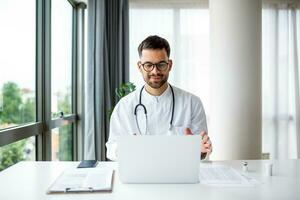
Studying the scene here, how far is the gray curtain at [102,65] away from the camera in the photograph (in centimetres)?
329

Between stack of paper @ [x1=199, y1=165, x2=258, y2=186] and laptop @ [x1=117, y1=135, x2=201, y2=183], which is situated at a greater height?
laptop @ [x1=117, y1=135, x2=201, y2=183]

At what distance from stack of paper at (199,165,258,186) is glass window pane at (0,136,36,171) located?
4.34 ft

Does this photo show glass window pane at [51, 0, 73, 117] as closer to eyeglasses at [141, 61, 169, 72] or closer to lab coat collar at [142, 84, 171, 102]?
lab coat collar at [142, 84, 171, 102]

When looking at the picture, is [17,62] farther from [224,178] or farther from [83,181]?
[224,178]

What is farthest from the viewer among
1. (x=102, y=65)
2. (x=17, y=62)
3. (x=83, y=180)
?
(x=102, y=65)

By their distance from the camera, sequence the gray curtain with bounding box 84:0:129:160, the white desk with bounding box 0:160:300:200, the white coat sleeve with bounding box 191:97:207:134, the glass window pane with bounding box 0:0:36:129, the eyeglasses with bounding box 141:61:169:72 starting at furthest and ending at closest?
the gray curtain with bounding box 84:0:129:160, the white coat sleeve with bounding box 191:97:207:134, the glass window pane with bounding box 0:0:36:129, the eyeglasses with bounding box 141:61:169:72, the white desk with bounding box 0:160:300:200

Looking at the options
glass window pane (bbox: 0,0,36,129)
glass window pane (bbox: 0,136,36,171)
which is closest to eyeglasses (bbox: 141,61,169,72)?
glass window pane (bbox: 0,0,36,129)

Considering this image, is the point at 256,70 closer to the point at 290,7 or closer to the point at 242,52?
the point at 242,52

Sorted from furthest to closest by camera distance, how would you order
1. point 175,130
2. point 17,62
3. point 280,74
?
point 280,74 < point 17,62 < point 175,130

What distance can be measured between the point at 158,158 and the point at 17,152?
4.64 feet

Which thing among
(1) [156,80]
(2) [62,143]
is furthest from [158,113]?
(2) [62,143]

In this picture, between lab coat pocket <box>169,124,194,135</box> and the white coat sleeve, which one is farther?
the white coat sleeve

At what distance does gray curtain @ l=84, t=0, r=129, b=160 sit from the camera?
3.29 m

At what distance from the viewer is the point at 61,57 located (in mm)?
3148
